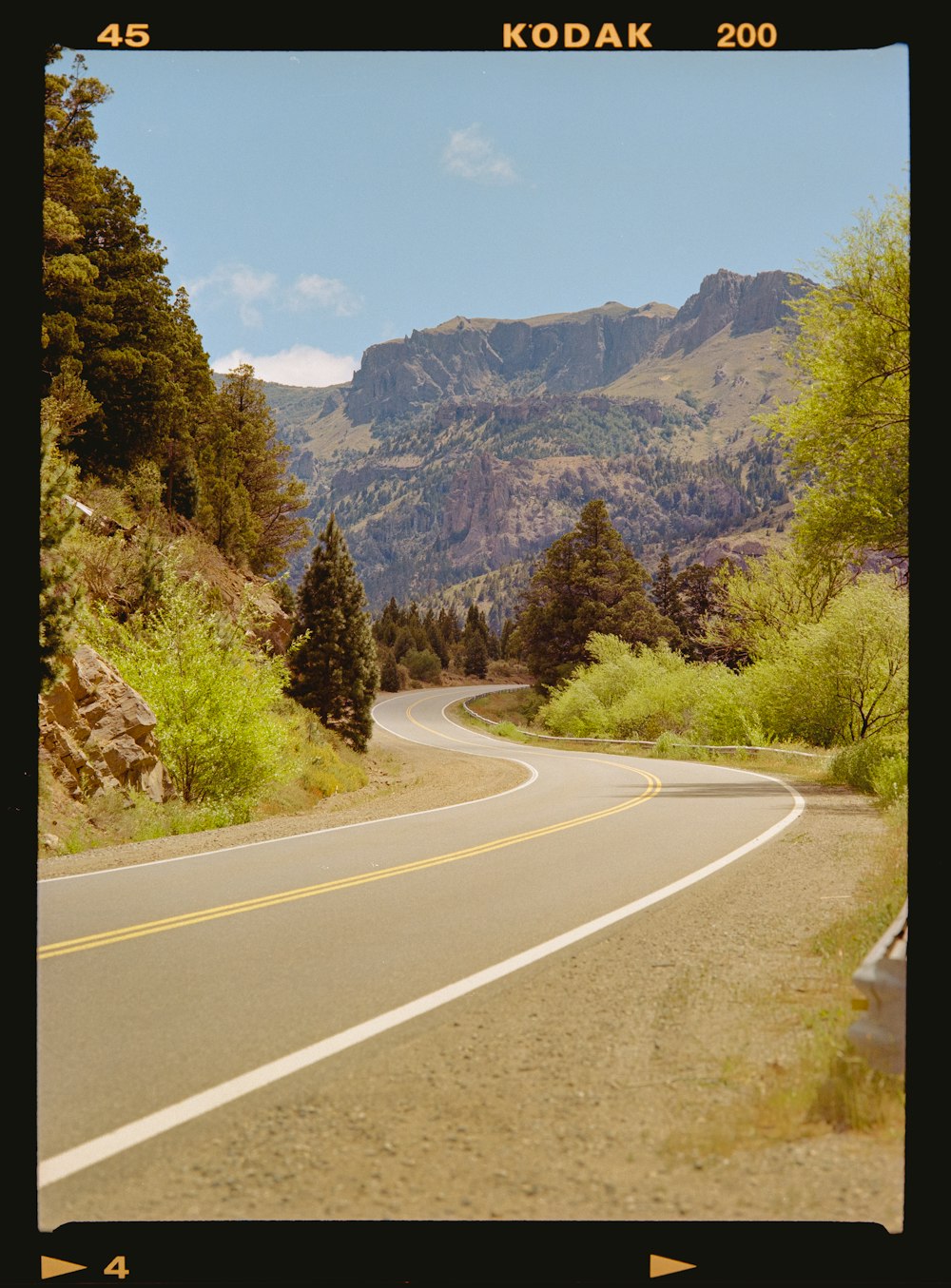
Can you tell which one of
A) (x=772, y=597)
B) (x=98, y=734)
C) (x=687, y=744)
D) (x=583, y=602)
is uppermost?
(x=583, y=602)

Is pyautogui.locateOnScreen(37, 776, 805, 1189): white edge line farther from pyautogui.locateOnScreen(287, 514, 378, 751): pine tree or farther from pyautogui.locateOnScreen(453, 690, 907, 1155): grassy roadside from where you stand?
pyautogui.locateOnScreen(287, 514, 378, 751): pine tree

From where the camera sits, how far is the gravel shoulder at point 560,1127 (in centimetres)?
229

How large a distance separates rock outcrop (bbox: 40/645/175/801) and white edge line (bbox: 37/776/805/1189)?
9.28 meters

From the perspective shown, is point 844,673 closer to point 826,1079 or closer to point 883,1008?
point 826,1079

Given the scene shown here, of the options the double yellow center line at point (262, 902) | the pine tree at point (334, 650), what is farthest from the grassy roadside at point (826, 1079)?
the pine tree at point (334, 650)

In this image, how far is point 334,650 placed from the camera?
1655 inches

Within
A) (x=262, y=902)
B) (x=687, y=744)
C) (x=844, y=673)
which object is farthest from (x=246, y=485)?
(x=262, y=902)

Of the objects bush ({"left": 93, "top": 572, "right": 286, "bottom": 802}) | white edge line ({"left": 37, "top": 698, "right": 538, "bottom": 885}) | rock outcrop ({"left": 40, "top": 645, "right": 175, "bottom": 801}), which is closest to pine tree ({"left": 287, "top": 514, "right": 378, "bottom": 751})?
white edge line ({"left": 37, "top": 698, "right": 538, "bottom": 885})
